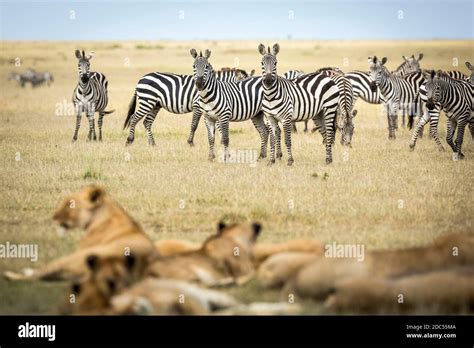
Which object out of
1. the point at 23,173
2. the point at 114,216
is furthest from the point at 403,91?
the point at 114,216

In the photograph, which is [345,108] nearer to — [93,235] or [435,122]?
[435,122]

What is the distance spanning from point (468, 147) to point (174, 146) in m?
5.89

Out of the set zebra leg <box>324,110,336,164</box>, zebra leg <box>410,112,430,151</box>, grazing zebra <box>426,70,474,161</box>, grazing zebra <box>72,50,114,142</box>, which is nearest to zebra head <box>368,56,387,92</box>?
zebra leg <box>410,112,430,151</box>

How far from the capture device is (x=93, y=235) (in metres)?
7.92

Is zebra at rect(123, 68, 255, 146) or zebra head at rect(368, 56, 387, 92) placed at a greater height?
zebra head at rect(368, 56, 387, 92)

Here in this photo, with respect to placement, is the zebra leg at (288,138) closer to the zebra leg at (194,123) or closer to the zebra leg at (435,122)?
the zebra leg at (194,123)

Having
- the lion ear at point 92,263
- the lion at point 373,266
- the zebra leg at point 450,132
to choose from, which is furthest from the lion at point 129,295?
the zebra leg at point 450,132

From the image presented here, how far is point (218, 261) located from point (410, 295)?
1.71m

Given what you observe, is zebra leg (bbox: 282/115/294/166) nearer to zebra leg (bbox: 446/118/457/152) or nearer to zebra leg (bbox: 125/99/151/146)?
zebra leg (bbox: 446/118/457/152)

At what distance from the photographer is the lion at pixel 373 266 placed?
6.75 m

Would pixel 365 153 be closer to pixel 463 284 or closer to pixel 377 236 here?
pixel 377 236

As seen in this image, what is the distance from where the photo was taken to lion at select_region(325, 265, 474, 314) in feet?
20.9

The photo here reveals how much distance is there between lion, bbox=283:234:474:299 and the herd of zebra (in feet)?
27.0

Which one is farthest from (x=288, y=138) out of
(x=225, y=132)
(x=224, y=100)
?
(x=224, y=100)
